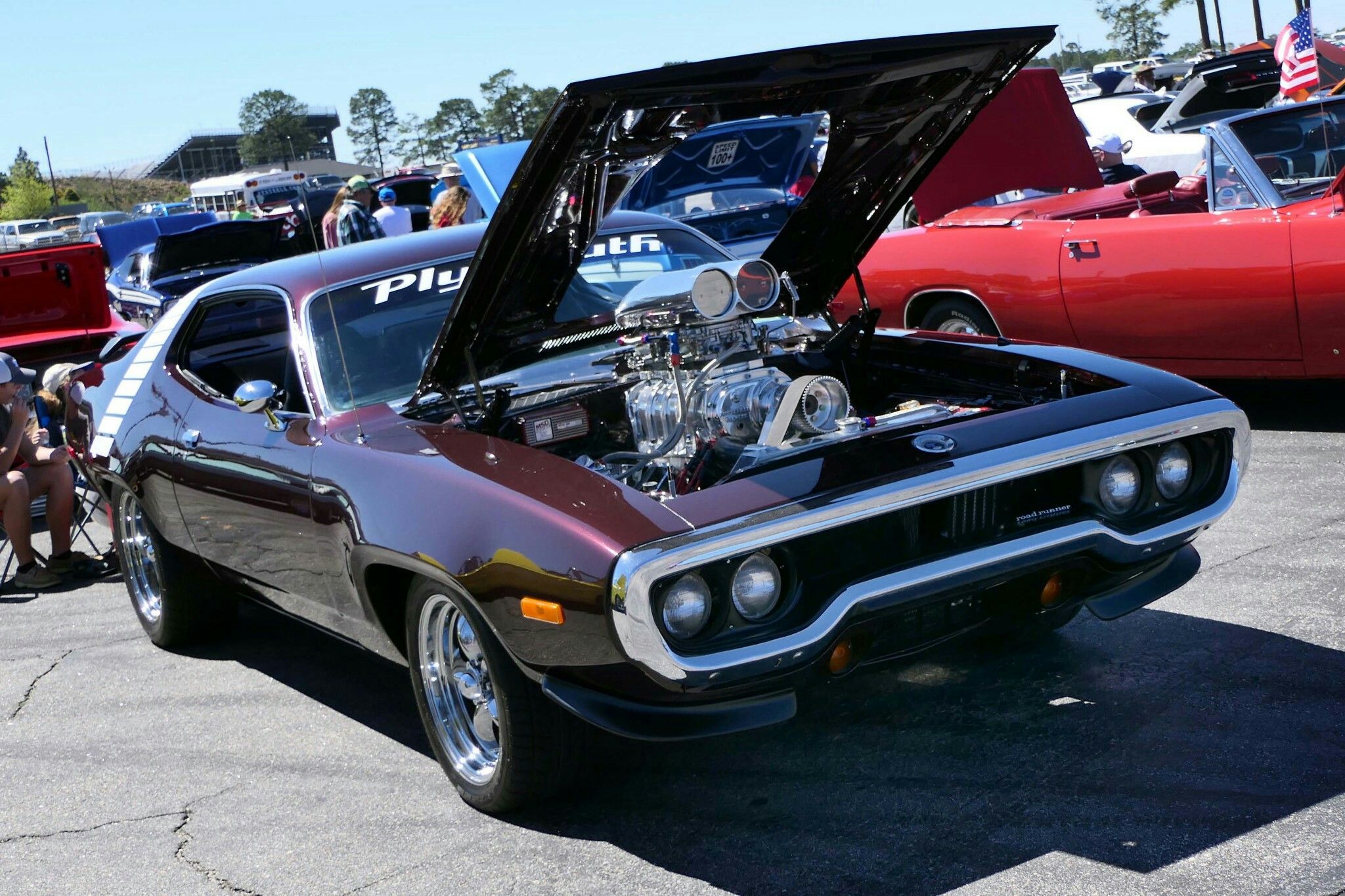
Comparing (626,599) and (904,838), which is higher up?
(626,599)

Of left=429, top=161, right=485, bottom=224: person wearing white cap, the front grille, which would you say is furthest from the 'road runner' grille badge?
left=429, top=161, right=485, bottom=224: person wearing white cap

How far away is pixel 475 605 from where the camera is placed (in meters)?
3.29

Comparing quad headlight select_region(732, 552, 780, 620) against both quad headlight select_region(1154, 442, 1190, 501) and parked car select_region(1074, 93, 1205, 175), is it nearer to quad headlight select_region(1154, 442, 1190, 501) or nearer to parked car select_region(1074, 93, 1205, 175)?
quad headlight select_region(1154, 442, 1190, 501)

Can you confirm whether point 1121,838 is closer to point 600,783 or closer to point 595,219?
point 600,783

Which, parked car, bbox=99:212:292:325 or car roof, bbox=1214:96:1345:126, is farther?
parked car, bbox=99:212:292:325

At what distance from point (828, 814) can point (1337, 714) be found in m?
1.31

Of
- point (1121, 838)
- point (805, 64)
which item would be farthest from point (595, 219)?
point (1121, 838)

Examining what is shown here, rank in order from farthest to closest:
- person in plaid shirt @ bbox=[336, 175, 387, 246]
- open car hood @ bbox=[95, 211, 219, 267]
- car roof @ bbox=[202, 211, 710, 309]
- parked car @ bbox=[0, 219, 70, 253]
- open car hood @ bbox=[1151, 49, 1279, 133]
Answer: parked car @ bbox=[0, 219, 70, 253], open car hood @ bbox=[95, 211, 219, 267], open car hood @ bbox=[1151, 49, 1279, 133], person in plaid shirt @ bbox=[336, 175, 387, 246], car roof @ bbox=[202, 211, 710, 309]

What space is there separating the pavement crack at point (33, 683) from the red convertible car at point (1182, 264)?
4607 mm

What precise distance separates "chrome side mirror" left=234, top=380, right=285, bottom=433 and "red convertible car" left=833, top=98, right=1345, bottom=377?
426cm

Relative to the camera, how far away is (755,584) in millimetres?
3141

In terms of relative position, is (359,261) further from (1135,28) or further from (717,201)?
(1135,28)

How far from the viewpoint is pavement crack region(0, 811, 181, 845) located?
386cm

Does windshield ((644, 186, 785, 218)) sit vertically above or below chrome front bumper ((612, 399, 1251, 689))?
above
